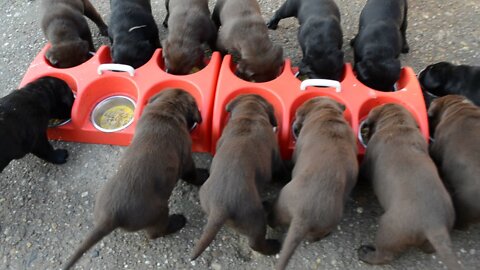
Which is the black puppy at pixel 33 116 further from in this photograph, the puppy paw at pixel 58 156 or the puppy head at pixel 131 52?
the puppy head at pixel 131 52

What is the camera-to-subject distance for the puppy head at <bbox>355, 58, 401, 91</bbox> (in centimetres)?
388

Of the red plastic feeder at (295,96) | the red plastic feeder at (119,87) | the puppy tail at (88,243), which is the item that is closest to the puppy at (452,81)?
the red plastic feeder at (295,96)

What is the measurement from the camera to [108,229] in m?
2.80

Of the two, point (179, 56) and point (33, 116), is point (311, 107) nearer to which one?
point (179, 56)

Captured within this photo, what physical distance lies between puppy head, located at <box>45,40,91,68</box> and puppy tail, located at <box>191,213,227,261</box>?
2.35 metres

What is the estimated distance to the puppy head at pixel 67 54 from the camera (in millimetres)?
4188

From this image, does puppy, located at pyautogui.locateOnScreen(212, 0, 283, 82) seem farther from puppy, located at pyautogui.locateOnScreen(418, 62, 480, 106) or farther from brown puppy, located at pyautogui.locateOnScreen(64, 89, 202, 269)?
puppy, located at pyautogui.locateOnScreen(418, 62, 480, 106)

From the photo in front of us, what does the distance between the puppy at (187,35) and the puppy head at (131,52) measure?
24cm

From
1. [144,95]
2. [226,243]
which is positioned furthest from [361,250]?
[144,95]

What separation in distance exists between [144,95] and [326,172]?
1.84m

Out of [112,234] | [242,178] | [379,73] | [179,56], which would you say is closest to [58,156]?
[112,234]

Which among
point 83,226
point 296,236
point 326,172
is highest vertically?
point 326,172

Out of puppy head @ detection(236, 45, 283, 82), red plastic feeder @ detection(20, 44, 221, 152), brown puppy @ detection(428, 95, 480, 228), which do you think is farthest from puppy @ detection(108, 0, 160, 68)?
brown puppy @ detection(428, 95, 480, 228)

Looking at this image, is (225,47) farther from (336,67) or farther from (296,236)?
(296,236)
